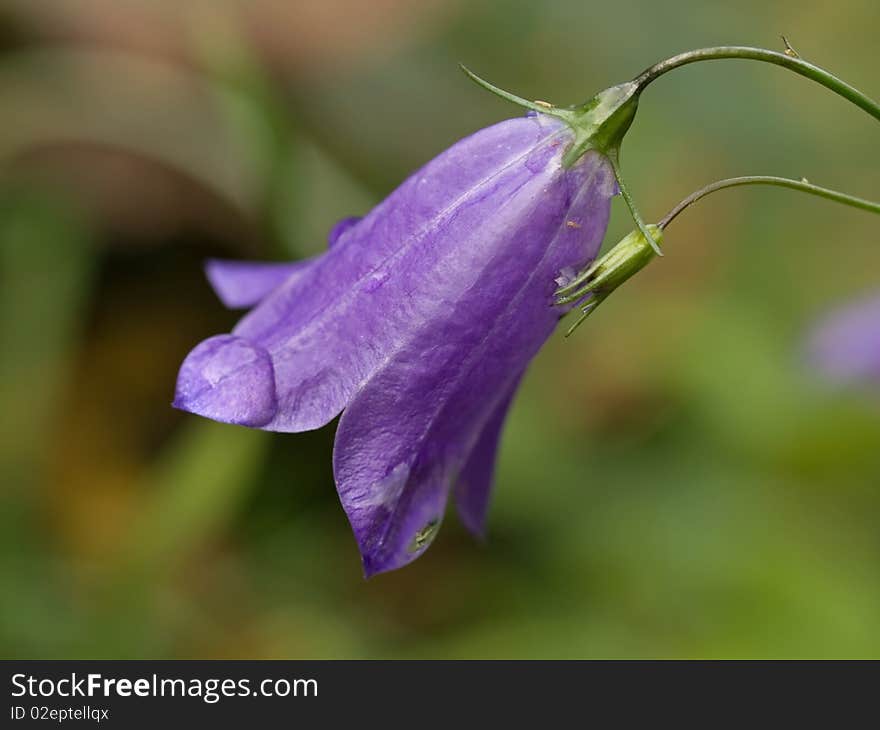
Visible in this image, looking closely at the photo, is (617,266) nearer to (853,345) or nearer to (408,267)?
(408,267)

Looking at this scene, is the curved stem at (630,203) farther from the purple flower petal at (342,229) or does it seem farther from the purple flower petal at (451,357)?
the purple flower petal at (342,229)

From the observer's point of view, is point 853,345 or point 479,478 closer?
point 479,478

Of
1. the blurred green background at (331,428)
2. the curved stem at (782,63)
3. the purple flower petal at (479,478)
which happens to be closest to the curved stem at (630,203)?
the curved stem at (782,63)

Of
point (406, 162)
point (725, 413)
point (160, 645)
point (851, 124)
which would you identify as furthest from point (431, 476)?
point (851, 124)

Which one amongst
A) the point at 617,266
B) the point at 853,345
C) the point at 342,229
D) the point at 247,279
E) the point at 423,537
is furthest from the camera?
the point at 853,345

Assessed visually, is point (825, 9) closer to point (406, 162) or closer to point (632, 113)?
point (406, 162)

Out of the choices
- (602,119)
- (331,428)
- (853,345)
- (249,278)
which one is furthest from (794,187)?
(331,428)
